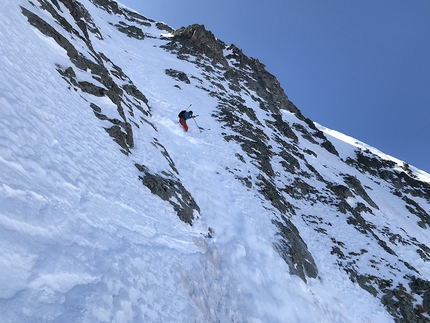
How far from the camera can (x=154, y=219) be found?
7.71 metres

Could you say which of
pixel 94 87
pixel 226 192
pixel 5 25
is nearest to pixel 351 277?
pixel 226 192

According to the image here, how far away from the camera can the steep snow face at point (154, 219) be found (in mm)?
4211

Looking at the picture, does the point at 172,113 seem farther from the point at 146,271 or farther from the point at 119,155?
the point at 146,271

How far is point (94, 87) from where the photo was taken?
1188 cm

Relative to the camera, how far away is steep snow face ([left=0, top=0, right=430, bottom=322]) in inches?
166

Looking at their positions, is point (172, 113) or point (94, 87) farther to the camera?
point (172, 113)

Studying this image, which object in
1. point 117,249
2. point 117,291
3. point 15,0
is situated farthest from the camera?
point 15,0

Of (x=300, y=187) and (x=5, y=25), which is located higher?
(x=300, y=187)

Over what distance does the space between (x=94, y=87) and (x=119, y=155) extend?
444 centimetres

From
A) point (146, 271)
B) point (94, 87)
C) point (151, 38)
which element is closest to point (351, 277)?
point (146, 271)

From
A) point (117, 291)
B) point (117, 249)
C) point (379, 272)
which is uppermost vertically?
point (379, 272)

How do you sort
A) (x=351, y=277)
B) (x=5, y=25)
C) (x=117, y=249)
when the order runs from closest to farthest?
(x=117, y=249), (x=5, y=25), (x=351, y=277)

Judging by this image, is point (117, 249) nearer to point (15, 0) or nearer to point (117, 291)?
point (117, 291)

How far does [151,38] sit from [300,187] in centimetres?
4377
